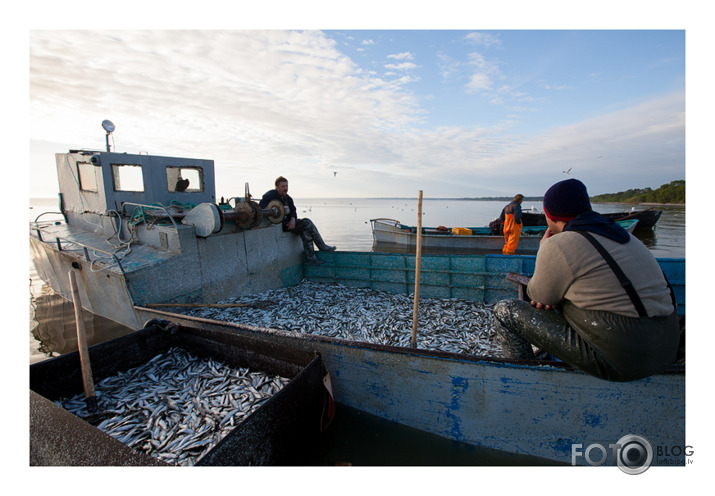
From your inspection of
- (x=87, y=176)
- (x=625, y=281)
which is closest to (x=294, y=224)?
(x=87, y=176)

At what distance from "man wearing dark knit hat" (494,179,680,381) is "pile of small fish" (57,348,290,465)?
384 centimetres

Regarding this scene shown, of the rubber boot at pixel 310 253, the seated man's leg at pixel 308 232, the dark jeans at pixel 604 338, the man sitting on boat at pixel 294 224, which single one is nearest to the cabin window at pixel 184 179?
the man sitting on boat at pixel 294 224

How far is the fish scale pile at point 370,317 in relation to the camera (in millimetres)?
6043

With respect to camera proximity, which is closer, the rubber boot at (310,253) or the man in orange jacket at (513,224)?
the rubber boot at (310,253)

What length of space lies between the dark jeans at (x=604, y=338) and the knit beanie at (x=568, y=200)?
945mm

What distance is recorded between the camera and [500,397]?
4.14 m

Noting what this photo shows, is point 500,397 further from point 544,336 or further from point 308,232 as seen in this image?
point 308,232

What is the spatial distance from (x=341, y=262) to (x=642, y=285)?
773cm

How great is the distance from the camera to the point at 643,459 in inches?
157

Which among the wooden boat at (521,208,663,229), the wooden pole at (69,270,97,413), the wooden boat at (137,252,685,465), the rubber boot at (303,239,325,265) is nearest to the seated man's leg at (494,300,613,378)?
the wooden boat at (137,252,685,465)

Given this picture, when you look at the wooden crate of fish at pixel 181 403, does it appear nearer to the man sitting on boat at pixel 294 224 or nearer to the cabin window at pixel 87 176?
the man sitting on boat at pixel 294 224

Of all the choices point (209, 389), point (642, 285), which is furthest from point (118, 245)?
point (642, 285)

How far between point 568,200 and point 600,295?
1.00 metres

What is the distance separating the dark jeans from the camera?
9.68 feet
